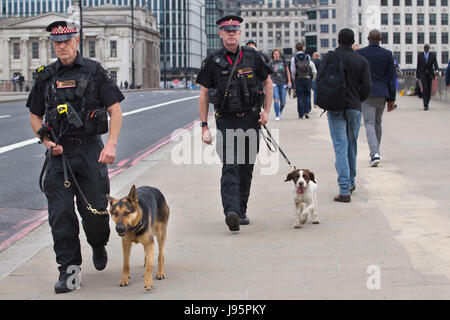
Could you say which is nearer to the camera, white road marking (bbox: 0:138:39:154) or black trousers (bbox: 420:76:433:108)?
white road marking (bbox: 0:138:39:154)

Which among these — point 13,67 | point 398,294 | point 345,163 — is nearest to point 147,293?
point 398,294

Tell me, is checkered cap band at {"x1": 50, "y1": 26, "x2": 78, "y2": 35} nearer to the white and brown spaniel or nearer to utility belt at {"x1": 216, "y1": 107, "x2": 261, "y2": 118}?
utility belt at {"x1": 216, "y1": 107, "x2": 261, "y2": 118}

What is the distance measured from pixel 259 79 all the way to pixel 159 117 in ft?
62.7

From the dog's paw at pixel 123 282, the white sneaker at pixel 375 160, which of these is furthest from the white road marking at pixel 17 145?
the dog's paw at pixel 123 282

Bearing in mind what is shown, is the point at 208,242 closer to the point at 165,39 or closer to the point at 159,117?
the point at 159,117

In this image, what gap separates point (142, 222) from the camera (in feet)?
17.9

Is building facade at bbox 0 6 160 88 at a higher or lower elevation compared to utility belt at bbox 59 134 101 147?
higher

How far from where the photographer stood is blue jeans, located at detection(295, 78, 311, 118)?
21438 mm

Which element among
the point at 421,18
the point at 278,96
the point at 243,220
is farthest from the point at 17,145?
the point at 421,18

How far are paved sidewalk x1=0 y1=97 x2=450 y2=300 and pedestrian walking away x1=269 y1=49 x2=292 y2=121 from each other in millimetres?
9580

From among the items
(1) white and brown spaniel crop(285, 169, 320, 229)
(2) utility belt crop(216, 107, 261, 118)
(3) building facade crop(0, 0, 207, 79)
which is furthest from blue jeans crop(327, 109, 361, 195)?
(3) building facade crop(0, 0, 207, 79)

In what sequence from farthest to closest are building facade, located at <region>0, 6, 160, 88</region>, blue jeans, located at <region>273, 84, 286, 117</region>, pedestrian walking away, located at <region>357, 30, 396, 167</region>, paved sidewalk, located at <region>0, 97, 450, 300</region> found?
1. building facade, located at <region>0, 6, 160, 88</region>
2. blue jeans, located at <region>273, 84, 286, 117</region>
3. pedestrian walking away, located at <region>357, 30, 396, 167</region>
4. paved sidewalk, located at <region>0, 97, 450, 300</region>

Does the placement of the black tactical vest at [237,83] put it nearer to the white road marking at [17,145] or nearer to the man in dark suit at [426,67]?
the white road marking at [17,145]

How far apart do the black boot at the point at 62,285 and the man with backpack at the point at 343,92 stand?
409 centimetres
